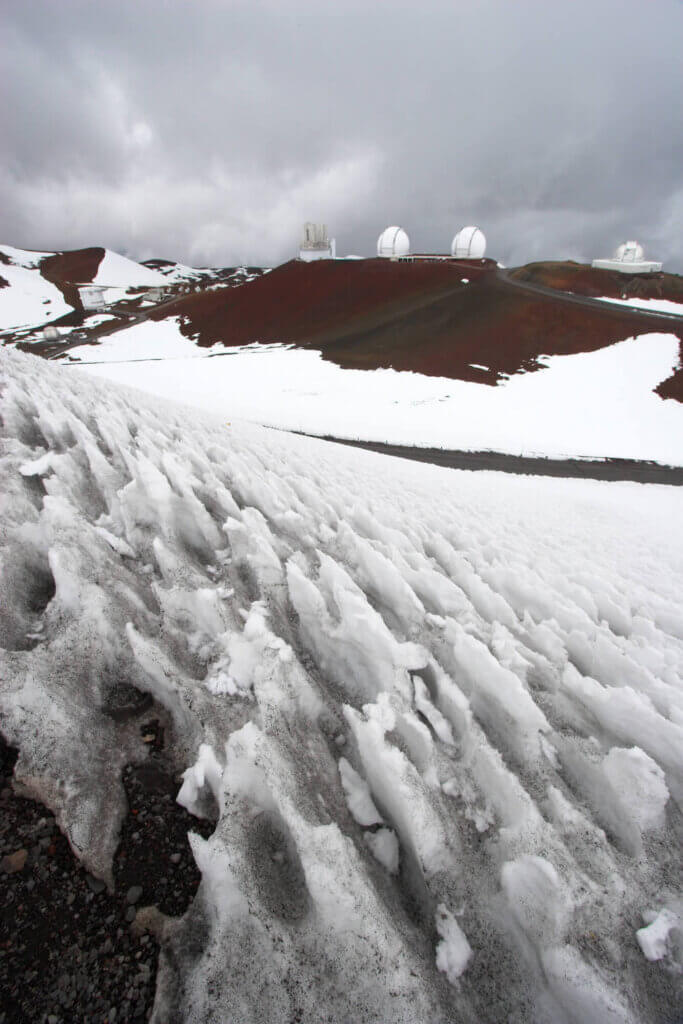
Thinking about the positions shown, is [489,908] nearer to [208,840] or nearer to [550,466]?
[208,840]

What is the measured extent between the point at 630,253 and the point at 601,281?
16720mm

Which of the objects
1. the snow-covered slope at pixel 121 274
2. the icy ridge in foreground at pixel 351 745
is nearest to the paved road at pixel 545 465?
the icy ridge in foreground at pixel 351 745

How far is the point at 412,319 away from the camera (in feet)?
163

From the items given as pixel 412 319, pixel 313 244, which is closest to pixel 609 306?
pixel 412 319

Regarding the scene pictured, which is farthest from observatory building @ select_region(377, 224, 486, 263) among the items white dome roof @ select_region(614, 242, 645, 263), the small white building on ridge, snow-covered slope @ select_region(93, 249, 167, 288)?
snow-covered slope @ select_region(93, 249, 167, 288)

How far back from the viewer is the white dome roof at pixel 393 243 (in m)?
73.6

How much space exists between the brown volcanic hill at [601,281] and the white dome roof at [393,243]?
17.5 m

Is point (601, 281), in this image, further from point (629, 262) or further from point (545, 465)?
point (545, 465)

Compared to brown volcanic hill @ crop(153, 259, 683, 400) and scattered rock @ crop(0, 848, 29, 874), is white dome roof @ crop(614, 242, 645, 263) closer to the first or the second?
brown volcanic hill @ crop(153, 259, 683, 400)

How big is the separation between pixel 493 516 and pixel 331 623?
7.40 metres

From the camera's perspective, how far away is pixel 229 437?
38.6 feet

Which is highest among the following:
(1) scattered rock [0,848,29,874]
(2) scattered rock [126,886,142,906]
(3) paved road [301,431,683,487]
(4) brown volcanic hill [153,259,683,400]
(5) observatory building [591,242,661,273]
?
(5) observatory building [591,242,661,273]

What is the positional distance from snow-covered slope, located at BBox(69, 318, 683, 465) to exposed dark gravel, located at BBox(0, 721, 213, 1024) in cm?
2501

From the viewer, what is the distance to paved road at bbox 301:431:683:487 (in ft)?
76.3
